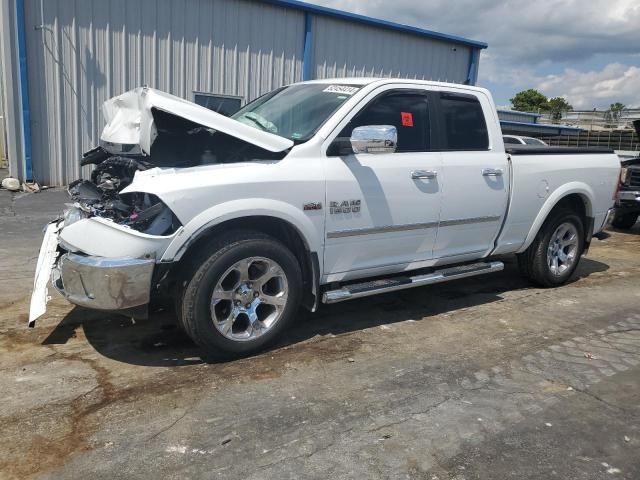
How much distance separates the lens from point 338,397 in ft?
11.5

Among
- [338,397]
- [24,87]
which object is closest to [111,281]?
[338,397]

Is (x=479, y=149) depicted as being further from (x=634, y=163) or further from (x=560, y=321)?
(x=634, y=163)

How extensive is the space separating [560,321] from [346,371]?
7.85 ft

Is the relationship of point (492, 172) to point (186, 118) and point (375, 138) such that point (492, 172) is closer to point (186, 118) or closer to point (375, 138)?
point (375, 138)

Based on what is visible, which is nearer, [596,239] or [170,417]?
[170,417]

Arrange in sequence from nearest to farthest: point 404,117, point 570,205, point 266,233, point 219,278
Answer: point 219,278
point 266,233
point 404,117
point 570,205

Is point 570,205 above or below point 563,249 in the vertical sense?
above

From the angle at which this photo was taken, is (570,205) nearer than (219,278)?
No

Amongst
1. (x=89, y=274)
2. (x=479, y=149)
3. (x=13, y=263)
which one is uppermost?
(x=479, y=149)

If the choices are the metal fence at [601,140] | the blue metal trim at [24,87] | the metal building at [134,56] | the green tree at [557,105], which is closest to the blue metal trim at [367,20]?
the metal building at [134,56]

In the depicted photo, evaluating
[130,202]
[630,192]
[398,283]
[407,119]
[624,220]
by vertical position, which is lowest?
[624,220]

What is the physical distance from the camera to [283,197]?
391 centimetres

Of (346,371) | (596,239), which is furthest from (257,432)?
(596,239)

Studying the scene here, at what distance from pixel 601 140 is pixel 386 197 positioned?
4051cm
